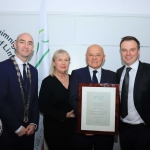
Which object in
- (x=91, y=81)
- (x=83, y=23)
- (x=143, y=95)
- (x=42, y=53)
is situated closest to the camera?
(x=143, y=95)

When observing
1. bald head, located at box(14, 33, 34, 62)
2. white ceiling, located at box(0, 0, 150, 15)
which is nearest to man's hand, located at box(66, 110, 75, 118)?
bald head, located at box(14, 33, 34, 62)

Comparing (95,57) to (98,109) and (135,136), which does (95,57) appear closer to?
(98,109)

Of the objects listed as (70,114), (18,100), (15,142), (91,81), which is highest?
(91,81)

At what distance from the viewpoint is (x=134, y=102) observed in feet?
6.91

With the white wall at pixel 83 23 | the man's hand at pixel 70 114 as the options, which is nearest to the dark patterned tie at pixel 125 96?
the man's hand at pixel 70 114

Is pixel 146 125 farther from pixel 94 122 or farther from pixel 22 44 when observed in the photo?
pixel 22 44

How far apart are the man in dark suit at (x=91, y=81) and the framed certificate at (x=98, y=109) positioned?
0.11 m

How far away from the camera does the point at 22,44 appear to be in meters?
2.32

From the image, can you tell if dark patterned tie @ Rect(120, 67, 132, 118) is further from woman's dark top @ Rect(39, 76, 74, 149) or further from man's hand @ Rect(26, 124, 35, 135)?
man's hand @ Rect(26, 124, 35, 135)

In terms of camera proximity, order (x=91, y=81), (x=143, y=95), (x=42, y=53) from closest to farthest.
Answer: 1. (x=143, y=95)
2. (x=91, y=81)
3. (x=42, y=53)

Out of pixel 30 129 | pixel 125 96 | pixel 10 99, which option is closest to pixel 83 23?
pixel 125 96

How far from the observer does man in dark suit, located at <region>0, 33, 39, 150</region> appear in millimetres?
2080

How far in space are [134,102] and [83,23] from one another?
5.61 feet

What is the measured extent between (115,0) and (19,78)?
7.27ft
